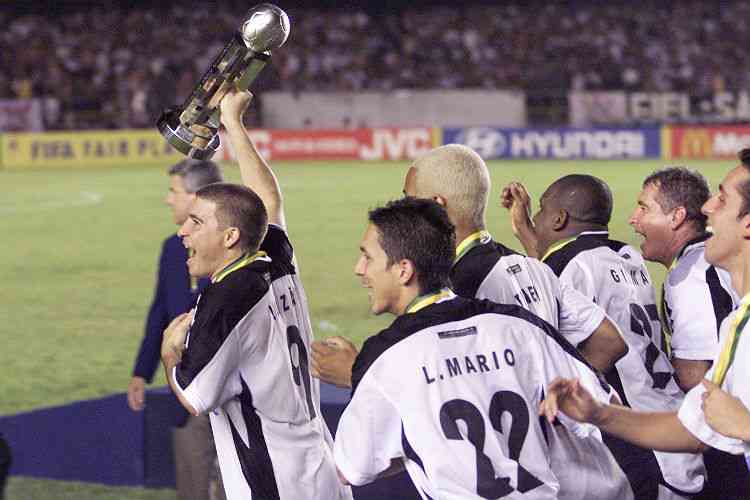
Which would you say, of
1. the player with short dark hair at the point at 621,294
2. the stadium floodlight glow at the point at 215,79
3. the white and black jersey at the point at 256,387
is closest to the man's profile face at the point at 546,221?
the player with short dark hair at the point at 621,294

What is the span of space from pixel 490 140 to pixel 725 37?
13.2 meters

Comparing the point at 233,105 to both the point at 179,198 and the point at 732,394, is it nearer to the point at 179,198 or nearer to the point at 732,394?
the point at 179,198

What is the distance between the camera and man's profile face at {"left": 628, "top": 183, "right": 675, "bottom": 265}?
Answer: 496cm

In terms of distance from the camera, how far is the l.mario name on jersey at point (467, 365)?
3219mm

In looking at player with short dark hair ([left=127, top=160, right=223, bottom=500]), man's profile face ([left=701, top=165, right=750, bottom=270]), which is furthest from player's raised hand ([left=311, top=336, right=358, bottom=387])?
player with short dark hair ([left=127, top=160, right=223, bottom=500])

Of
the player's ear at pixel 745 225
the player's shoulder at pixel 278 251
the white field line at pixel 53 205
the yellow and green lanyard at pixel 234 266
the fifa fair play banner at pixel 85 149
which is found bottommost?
the fifa fair play banner at pixel 85 149

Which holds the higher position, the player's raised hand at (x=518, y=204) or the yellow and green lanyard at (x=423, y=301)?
the yellow and green lanyard at (x=423, y=301)

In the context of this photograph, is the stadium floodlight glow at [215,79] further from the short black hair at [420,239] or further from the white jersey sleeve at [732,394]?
the white jersey sleeve at [732,394]

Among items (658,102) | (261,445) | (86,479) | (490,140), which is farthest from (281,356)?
(658,102)

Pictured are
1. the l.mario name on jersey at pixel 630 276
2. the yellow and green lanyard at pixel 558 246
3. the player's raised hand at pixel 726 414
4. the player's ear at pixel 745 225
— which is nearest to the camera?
the player's raised hand at pixel 726 414

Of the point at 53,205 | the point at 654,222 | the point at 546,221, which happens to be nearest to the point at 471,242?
the point at 546,221

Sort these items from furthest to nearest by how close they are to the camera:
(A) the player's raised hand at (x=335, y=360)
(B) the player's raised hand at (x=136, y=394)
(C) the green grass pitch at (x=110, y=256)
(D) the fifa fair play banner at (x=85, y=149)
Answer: (D) the fifa fair play banner at (x=85, y=149), (C) the green grass pitch at (x=110, y=256), (B) the player's raised hand at (x=136, y=394), (A) the player's raised hand at (x=335, y=360)

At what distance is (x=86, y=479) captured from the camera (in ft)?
23.1

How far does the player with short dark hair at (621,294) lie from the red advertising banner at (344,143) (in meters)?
29.3
